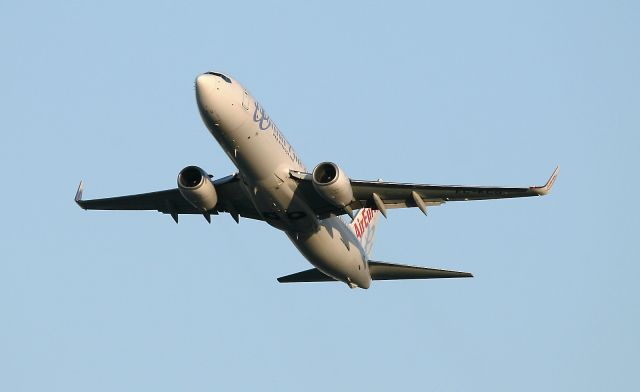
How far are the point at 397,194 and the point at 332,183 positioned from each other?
141 inches

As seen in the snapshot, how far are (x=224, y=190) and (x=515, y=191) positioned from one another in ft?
37.7

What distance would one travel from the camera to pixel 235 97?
4259cm

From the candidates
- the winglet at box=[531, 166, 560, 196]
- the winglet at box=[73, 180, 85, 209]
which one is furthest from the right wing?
the winglet at box=[531, 166, 560, 196]

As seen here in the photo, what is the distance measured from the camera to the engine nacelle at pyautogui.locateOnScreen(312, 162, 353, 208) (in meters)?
44.2

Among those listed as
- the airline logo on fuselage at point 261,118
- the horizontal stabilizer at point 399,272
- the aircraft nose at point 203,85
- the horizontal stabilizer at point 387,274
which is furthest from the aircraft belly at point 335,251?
the aircraft nose at point 203,85

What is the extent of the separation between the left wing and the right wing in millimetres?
2665

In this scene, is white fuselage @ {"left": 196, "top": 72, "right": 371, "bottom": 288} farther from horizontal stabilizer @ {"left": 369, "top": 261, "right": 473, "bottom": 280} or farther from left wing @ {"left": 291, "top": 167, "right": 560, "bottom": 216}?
horizontal stabilizer @ {"left": 369, "top": 261, "right": 473, "bottom": 280}

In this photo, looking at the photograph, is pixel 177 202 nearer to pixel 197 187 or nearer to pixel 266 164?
pixel 197 187

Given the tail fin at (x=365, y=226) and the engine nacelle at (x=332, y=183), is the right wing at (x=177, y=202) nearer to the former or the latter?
the engine nacelle at (x=332, y=183)

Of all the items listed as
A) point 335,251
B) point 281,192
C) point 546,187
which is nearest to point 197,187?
point 281,192

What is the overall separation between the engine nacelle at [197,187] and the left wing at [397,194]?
11.5 feet

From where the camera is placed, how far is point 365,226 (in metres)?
59.0

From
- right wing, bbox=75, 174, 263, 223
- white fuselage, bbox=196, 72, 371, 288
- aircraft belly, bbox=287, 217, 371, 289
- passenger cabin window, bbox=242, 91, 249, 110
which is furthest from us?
aircraft belly, bbox=287, 217, 371, 289

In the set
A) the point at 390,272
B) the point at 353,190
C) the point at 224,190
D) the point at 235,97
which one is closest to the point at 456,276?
the point at 390,272
